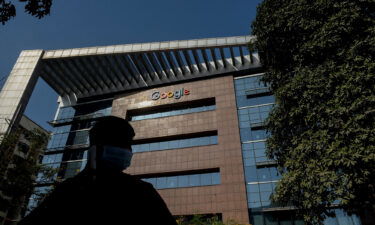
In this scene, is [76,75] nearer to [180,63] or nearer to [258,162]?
[180,63]

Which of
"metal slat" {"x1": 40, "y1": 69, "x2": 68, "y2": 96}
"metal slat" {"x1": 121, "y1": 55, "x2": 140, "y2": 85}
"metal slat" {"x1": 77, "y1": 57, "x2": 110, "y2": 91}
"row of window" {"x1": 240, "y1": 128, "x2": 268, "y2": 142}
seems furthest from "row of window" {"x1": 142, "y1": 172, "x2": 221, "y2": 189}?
"metal slat" {"x1": 40, "y1": 69, "x2": 68, "y2": 96}

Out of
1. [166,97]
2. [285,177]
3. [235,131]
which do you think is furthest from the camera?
[166,97]

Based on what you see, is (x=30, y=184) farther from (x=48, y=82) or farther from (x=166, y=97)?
(x=48, y=82)

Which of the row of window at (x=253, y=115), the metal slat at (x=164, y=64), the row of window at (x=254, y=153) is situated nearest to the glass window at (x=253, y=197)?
the row of window at (x=254, y=153)

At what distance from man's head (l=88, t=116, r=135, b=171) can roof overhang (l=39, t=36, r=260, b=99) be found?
86.7 ft

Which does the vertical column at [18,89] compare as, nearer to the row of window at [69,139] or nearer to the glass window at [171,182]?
the row of window at [69,139]

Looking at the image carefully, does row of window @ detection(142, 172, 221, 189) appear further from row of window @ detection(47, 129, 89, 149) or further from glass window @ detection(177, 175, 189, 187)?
row of window @ detection(47, 129, 89, 149)

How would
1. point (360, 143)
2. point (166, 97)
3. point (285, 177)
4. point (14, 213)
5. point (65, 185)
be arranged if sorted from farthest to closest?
point (166, 97) → point (14, 213) → point (285, 177) → point (360, 143) → point (65, 185)

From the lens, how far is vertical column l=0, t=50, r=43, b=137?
2201cm

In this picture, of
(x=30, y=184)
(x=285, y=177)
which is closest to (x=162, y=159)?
(x=30, y=184)

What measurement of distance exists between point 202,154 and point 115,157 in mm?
24427

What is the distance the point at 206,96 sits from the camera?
29.2m

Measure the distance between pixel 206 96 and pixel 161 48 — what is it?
7.42m

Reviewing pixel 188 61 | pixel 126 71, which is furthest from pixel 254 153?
pixel 126 71
